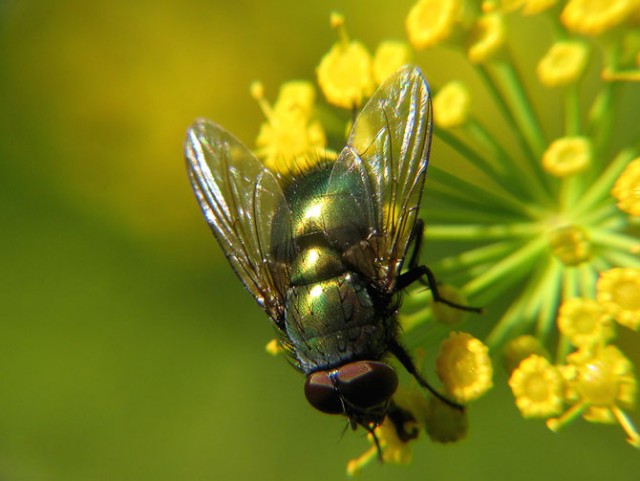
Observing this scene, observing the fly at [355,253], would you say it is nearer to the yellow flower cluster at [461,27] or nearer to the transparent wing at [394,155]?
the transparent wing at [394,155]

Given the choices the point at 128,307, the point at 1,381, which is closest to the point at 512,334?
the point at 128,307

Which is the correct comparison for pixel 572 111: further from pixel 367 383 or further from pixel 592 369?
pixel 367 383

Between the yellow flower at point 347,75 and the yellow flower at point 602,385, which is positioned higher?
the yellow flower at point 347,75

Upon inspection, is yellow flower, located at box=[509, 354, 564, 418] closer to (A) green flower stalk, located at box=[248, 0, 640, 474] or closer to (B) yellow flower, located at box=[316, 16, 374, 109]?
(A) green flower stalk, located at box=[248, 0, 640, 474]

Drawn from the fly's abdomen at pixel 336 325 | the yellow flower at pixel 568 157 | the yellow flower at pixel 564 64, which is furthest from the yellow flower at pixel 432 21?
the fly's abdomen at pixel 336 325

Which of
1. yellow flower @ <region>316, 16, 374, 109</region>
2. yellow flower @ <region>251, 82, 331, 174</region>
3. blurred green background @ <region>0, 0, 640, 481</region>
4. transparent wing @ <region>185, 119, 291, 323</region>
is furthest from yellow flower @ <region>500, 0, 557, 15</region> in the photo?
blurred green background @ <region>0, 0, 640, 481</region>

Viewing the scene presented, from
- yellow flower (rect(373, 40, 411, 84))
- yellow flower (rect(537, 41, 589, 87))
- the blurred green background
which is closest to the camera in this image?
yellow flower (rect(537, 41, 589, 87))

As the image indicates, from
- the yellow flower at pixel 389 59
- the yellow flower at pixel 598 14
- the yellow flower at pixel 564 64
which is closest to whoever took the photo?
the yellow flower at pixel 598 14
